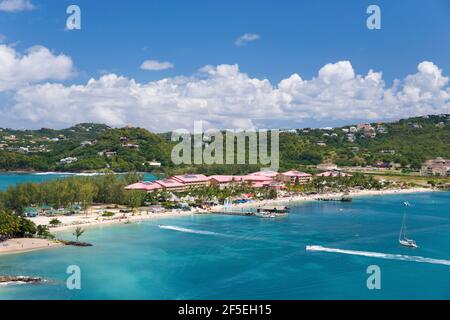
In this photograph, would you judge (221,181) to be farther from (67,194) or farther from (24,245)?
Result: (24,245)

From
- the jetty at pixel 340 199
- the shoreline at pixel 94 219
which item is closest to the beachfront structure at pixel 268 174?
the jetty at pixel 340 199

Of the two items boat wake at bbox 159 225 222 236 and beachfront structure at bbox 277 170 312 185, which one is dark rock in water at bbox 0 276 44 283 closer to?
boat wake at bbox 159 225 222 236

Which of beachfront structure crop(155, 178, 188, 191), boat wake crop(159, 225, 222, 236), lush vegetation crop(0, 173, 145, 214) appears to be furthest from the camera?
beachfront structure crop(155, 178, 188, 191)

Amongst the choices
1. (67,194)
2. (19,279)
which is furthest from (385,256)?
(67,194)

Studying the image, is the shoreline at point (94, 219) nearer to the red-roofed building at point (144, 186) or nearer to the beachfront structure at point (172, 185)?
the red-roofed building at point (144, 186)

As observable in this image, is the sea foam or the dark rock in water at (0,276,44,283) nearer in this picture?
the dark rock in water at (0,276,44,283)

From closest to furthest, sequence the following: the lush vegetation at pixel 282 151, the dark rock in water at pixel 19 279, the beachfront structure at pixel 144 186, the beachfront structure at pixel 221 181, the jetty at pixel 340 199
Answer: the dark rock in water at pixel 19 279 < the beachfront structure at pixel 144 186 < the jetty at pixel 340 199 < the beachfront structure at pixel 221 181 < the lush vegetation at pixel 282 151

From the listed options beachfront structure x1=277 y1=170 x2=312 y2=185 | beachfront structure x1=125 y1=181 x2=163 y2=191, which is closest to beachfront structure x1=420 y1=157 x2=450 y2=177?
beachfront structure x1=277 y1=170 x2=312 y2=185
